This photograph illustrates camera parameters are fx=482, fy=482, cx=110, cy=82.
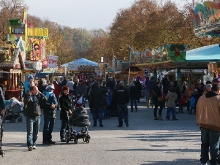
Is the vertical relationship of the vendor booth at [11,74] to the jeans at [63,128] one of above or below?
above

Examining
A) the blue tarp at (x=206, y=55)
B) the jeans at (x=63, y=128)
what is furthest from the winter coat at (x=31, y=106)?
the blue tarp at (x=206, y=55)

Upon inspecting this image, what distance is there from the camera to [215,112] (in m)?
9.07

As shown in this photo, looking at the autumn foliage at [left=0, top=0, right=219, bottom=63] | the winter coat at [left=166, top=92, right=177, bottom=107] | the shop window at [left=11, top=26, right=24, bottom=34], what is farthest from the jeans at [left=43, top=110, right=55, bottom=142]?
the shop window at [left=11, top=26, right=24, bottom=34]

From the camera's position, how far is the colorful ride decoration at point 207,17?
19.9 meters

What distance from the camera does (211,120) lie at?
9062 mm

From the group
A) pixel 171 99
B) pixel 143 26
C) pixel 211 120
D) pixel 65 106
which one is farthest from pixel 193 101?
pixel 143 26

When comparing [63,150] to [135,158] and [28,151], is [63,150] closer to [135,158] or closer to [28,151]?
[28,151]

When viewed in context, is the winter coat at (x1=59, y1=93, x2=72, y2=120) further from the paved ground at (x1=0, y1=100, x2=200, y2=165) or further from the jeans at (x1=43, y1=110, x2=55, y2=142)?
the paved ground at (x1=0, y1=100, x2=200, y2=165)

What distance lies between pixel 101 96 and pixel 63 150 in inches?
255

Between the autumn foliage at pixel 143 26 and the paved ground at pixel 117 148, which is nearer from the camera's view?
the paved ground at pixel 117 148

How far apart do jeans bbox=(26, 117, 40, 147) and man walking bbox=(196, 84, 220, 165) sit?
4.55 meters

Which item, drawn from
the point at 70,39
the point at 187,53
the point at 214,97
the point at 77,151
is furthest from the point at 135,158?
the point at 70,39

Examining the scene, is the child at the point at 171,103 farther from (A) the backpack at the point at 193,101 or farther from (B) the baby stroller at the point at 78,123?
(B) the baby stroller at the point at 78,123

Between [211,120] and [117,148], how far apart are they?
371 cm
